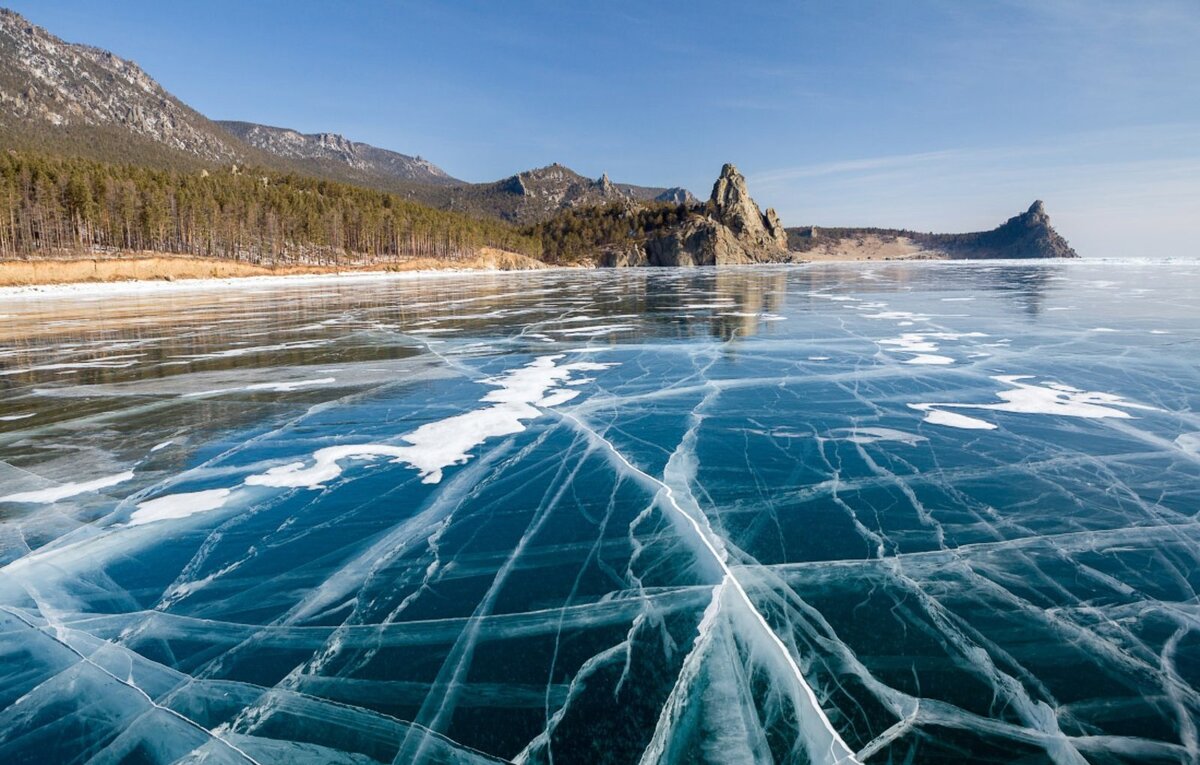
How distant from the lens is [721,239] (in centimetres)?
14462

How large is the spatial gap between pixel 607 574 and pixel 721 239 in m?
147

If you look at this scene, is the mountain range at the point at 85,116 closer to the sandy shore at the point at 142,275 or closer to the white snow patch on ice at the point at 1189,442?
the sandy shore at the point at 142,275

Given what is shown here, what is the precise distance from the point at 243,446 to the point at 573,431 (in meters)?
4.12

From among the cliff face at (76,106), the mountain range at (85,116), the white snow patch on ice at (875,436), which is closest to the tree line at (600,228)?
the mountain range at (85,116)

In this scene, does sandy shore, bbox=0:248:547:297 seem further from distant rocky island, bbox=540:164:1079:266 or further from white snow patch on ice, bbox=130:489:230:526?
distant rocky island, bbox=540:164:1079:266

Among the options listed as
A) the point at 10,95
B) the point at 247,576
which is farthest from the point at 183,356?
the point at 10,95

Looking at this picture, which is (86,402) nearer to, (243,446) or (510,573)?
(243,446)

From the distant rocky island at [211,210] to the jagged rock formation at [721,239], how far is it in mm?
470

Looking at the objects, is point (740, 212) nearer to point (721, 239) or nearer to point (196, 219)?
point (721, 239)

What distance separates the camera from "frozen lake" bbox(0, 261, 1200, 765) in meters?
2.97

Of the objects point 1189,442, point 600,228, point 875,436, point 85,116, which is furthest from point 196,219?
point 85,116

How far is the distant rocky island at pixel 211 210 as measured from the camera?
→ 65.4 m

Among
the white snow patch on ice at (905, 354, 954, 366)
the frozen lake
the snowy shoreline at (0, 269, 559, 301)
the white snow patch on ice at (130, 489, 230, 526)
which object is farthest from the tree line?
the white snow patch on ice at (130, 489, 230, 526)

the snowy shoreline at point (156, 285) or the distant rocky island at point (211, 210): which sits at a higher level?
the distant rocky island at point (211, 210)
